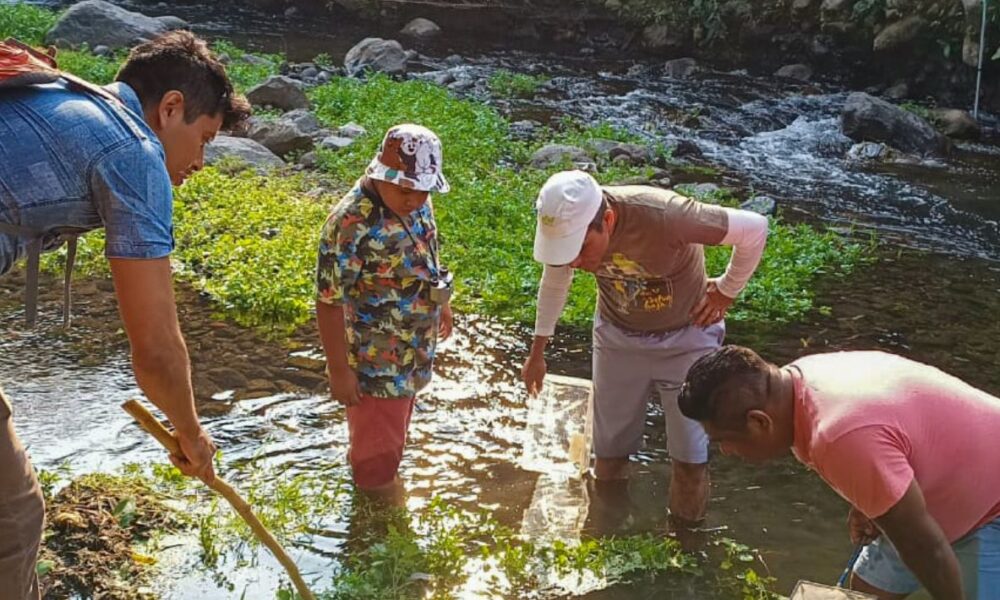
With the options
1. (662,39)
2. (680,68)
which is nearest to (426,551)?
(680,68)

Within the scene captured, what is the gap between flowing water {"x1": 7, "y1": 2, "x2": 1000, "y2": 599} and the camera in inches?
185

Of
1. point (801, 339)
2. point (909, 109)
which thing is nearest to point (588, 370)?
point (801, 339)

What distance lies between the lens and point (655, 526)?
183 inches

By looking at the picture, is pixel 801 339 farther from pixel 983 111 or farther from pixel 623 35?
pixel 623 35

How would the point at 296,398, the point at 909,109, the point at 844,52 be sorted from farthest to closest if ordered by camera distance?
the point at 844,52, the point at 909,109, the point at 296,398

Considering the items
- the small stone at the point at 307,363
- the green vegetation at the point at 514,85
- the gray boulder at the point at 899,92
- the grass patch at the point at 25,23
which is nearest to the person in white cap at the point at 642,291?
the small stone at the point at 307,363

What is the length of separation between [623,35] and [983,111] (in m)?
7.51

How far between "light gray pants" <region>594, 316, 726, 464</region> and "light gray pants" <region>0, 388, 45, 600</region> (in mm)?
2479

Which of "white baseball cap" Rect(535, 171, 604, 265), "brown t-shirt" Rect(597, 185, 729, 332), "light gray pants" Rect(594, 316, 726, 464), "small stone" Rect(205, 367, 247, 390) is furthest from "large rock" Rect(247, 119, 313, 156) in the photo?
"white baseball cap" Rect(535, 171, 604, 265)

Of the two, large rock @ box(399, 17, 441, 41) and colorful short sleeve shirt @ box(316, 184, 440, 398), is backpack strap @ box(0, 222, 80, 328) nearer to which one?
colorful short sleeve shirt @ box(316, 184, 440, 398)

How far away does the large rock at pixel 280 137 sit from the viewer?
1094 cm

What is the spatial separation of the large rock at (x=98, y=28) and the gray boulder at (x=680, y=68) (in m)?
8.81

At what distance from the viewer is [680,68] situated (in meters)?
18.4

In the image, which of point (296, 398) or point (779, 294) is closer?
point (296, 398)
